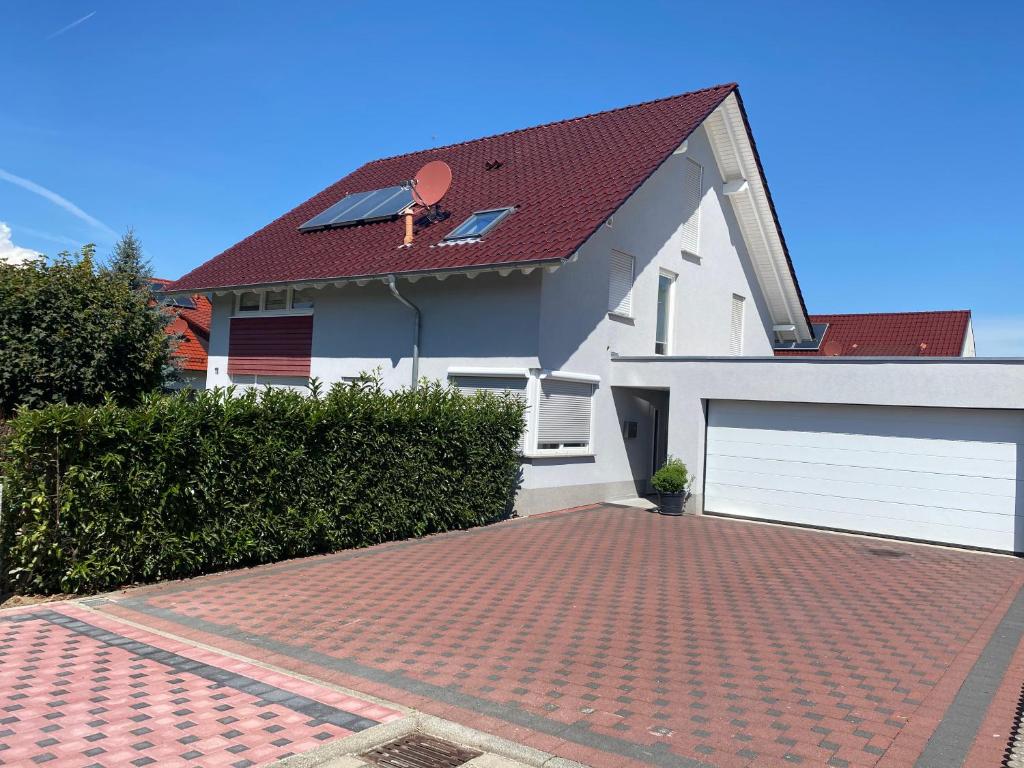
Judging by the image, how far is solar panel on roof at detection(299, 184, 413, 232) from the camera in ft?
59.5

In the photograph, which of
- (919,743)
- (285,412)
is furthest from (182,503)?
(919,743)

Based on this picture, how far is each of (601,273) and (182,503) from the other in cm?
918

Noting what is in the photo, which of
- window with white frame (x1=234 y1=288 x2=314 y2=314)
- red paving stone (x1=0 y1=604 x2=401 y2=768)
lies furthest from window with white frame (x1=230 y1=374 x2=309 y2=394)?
red paving stone (x1=0 y1=604 x2=401 y2=768)

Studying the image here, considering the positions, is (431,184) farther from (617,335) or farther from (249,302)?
(249,302)

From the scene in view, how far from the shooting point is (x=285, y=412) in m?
9.83

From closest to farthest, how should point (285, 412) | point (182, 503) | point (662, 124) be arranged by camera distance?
point (182, 503) < point (285, 412) < point (662, 124)

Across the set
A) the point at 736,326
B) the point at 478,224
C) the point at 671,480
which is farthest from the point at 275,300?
the point at 736,326

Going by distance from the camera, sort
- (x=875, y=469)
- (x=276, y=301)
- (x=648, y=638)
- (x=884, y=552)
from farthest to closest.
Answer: (x=276, y=301) → (x=875, y=469) → (x=884, y=552) → (x=648, y=638)

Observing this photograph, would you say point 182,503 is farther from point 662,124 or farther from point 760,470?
point 662,124

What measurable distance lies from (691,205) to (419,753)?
15839mm

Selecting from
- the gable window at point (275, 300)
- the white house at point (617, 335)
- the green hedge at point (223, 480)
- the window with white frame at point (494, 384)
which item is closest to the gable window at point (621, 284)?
the white house at point (617, 335)

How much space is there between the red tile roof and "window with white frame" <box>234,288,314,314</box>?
2.05 ft

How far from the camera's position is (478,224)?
610 inches

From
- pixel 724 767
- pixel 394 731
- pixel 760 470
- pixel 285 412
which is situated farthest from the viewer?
pixel 760 470
